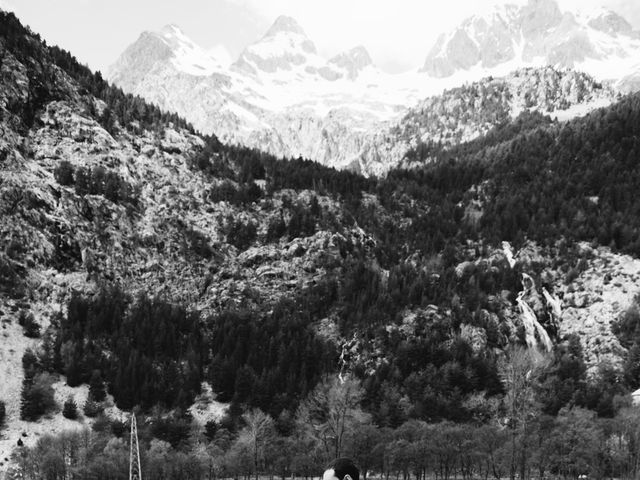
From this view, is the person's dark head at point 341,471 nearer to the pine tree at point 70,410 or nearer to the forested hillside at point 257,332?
the forested hillside at point 257,332

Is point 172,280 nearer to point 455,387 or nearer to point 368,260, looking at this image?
point 368,260

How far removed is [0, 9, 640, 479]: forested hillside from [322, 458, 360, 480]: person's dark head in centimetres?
9789

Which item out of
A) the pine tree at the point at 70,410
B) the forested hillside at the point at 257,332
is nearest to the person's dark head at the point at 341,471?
the forested hillside at the point at 257,332

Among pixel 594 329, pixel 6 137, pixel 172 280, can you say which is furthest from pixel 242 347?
pixel 594 329

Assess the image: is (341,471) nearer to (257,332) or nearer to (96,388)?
(96,388)

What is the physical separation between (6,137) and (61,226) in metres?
26.6

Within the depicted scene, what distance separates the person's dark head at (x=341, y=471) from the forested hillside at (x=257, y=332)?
3854 inches

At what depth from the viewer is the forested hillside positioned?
114 m

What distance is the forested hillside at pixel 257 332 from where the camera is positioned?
11425cm

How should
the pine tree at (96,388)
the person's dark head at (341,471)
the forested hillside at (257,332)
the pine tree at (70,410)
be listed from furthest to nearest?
the pine tree at (96,388) < the pine tree at (70,410) < the forested hillside at (257,332) < the person's dark head at (341,471)

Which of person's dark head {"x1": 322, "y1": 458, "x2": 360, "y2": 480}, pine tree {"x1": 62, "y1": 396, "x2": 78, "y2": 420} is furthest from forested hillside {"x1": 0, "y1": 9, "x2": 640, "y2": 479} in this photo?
person's dark head {"x1": 322, "y1": 458, "x2": 360, "y2": 480}

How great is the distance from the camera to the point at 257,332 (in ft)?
542

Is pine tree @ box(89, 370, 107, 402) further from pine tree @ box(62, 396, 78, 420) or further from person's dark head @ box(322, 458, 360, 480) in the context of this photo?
person's dark head @ box(322, 458, 360, 480)

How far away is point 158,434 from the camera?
422 feet
